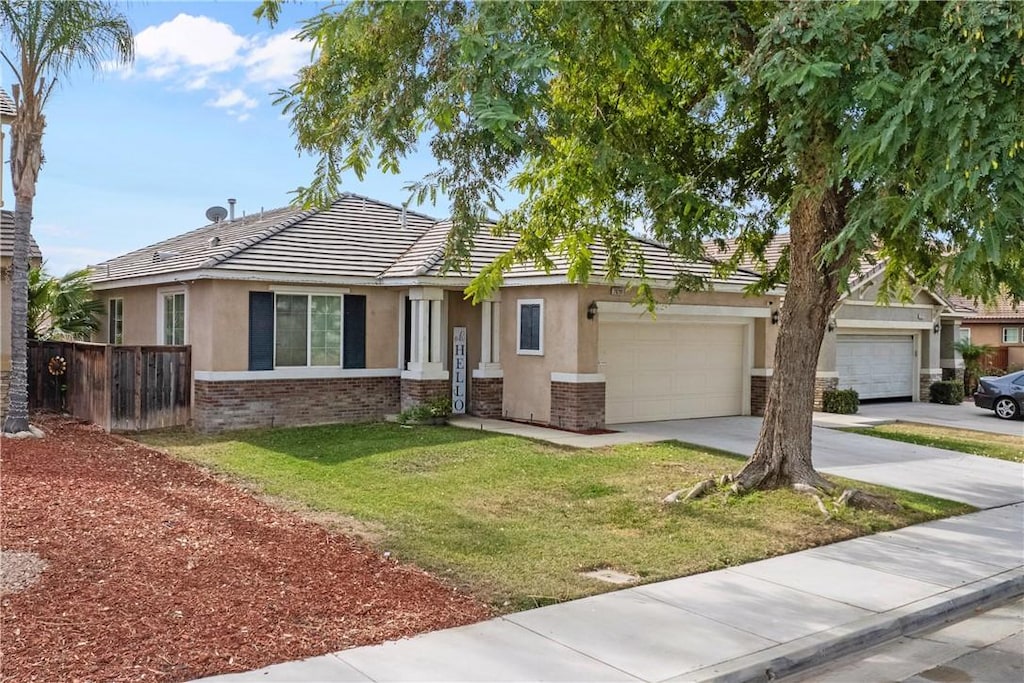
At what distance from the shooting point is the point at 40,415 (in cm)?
1593

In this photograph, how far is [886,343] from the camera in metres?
23.9

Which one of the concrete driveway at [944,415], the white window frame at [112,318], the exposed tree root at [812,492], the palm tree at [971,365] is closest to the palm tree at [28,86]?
the white window frame at [112,318]

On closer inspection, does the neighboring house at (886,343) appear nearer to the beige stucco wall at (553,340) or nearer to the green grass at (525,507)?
the beige stucco wall at (553,340)

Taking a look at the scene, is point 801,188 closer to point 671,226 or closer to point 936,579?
point 671,226

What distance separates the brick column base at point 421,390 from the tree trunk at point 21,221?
6.39 meters

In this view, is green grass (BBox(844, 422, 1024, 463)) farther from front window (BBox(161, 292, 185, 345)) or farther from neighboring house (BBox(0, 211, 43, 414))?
neighboring house (BBox(0, 211, 43, 414))

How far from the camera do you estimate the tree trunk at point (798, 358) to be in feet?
32.9

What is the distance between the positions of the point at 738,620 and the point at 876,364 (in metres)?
19.5

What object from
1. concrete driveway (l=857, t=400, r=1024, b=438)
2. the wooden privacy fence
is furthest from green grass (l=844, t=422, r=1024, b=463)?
the wooden privacy fence

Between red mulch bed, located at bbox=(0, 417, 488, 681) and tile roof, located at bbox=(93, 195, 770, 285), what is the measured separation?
668 cm

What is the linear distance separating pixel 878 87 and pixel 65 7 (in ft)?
38.5

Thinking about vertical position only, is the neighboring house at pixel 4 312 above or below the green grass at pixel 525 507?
above

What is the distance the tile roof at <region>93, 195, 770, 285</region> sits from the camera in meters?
15.3

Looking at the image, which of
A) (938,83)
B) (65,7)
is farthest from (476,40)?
(65,7)
